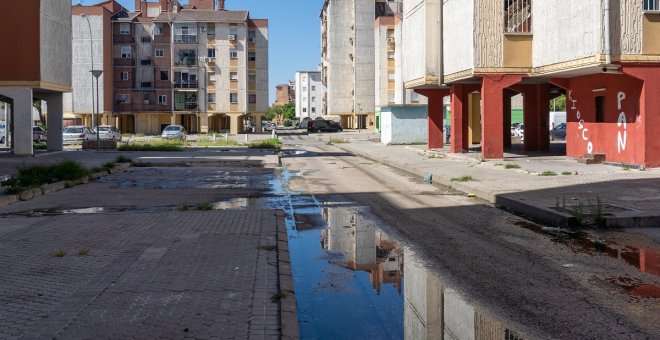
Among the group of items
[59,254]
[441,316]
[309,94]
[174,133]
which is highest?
[309,94]

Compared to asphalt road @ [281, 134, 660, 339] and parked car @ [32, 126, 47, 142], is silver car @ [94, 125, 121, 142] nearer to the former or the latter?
parked car @ [32, 126, 47, 142]

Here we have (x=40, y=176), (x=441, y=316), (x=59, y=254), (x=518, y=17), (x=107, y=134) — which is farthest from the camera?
(x=107, y=134)

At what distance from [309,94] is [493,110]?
163m

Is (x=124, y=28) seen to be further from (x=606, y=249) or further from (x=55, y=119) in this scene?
(x=606, y=249)

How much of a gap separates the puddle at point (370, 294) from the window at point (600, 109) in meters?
16.6

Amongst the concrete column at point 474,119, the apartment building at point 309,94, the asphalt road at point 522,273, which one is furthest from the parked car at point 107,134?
the apartment building at point 309,94

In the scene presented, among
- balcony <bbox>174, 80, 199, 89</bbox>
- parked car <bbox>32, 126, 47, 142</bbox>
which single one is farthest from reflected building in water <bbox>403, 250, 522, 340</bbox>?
balcony <bbox>174, 80, 199, 89</bbox>

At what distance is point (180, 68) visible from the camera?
283ft

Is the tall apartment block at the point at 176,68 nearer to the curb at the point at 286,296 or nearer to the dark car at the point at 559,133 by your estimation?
the dark car at the point at 559,133

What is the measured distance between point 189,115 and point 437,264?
8305 centimetres

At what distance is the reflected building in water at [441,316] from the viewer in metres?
6.23

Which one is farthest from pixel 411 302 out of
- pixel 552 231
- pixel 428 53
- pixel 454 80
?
pixel 428 53

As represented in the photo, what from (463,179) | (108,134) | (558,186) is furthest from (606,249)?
(108,134)

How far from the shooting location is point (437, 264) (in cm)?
917
